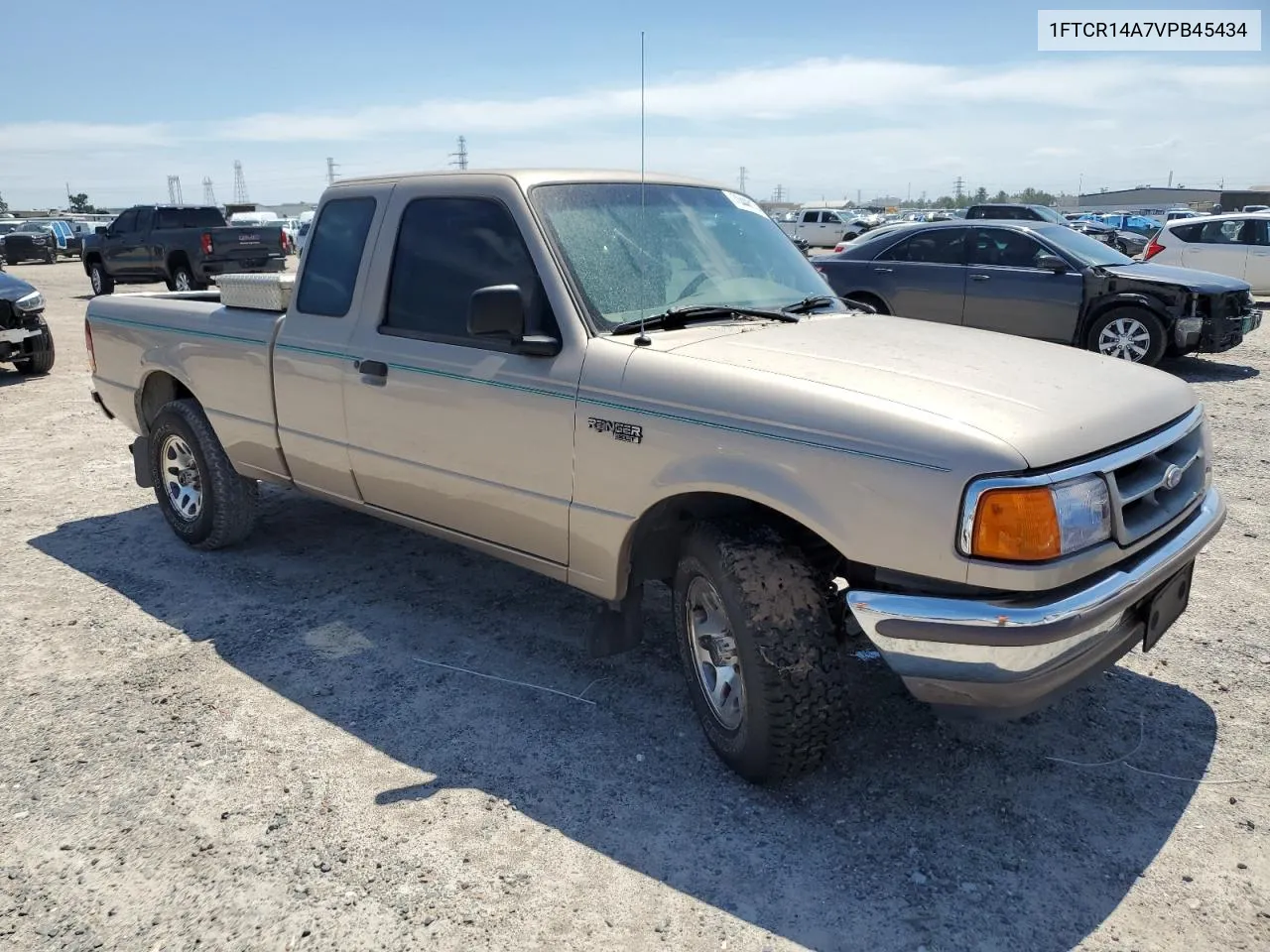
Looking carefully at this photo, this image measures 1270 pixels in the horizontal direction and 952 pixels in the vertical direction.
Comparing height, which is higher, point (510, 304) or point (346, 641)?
point (510, 304)

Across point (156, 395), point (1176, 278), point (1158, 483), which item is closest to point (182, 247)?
point (156, 395)

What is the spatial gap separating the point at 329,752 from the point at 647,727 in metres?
1.17

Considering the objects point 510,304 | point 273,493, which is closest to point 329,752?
point 510,304

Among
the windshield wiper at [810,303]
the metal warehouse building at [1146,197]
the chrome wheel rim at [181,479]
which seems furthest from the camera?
the metal warehouse building at [1146,197]

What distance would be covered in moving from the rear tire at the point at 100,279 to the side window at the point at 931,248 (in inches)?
701

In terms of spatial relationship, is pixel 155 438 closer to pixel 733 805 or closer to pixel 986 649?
pixel 733 805

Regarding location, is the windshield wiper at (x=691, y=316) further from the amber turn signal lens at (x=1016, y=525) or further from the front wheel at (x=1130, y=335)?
the front wheel at (x=1130, y=335)

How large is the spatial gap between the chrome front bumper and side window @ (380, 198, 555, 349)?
1672mm

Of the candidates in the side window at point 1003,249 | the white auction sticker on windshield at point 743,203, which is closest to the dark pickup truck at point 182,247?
the side window at point 1003,249

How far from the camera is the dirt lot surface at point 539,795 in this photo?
2678mm

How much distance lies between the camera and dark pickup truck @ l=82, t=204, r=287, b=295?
771 inches

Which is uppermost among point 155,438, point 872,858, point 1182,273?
point 1182,273

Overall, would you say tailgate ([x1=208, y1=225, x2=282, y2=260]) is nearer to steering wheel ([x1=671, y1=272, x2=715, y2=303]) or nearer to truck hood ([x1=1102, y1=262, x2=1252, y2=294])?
truck hood ([x1=1102, y1=262, x2=1252, y2=294])

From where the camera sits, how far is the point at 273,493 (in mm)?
6785
